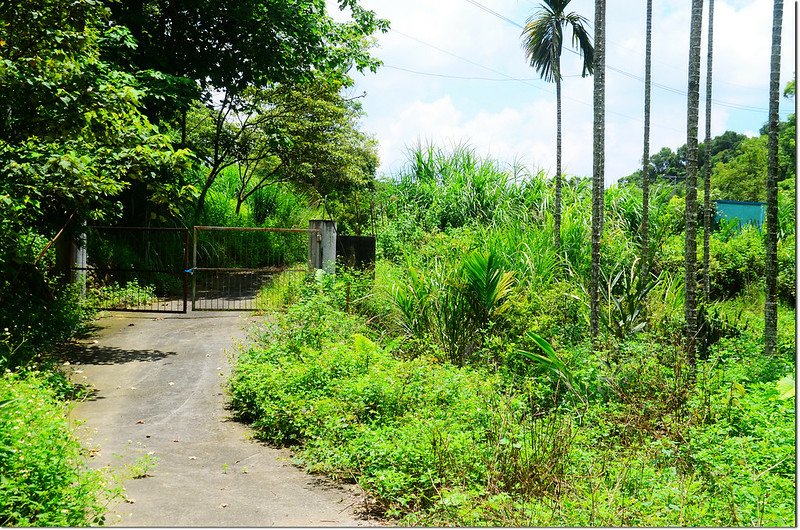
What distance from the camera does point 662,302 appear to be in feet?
37.5

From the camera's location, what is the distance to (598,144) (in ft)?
32.1

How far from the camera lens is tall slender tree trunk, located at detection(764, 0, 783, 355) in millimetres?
8961

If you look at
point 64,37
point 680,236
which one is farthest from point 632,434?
point 680,236

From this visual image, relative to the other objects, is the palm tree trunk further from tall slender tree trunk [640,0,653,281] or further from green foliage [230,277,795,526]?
green foliage [230,277,795,526]

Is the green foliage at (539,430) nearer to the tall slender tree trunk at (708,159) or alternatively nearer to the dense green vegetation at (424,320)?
the dense green vegetation at (424,320)

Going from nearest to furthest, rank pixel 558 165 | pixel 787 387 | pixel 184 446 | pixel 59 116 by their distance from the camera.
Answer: pixel 787 387
pixel 184 446
pixel 59 116
pixel 558 165

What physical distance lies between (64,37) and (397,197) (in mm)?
11371

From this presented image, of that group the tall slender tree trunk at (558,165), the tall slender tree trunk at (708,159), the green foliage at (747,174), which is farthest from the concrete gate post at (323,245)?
the green foliage at (747,174)

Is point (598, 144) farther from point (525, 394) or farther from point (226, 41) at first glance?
point (226, 41)

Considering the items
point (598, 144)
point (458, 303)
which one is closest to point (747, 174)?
point (598, 144)

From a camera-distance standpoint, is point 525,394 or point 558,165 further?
point 558,165

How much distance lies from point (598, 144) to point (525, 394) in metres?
3.80

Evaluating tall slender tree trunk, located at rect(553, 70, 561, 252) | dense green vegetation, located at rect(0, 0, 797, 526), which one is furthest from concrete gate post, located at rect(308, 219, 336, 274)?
tall slender tree trunk, located at rect(553, 70, 561, 252)

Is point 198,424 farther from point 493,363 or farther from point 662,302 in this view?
point 662,302
